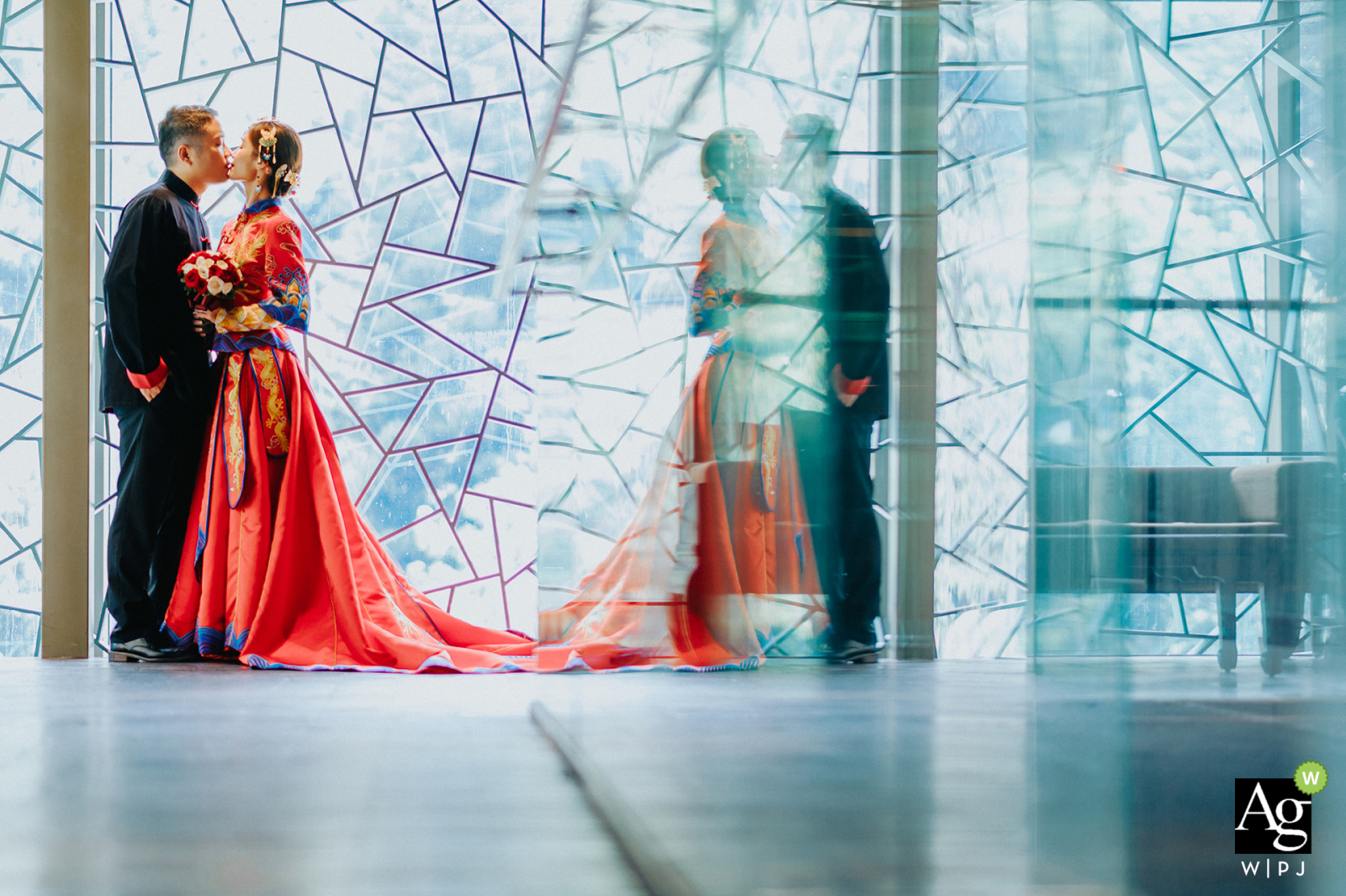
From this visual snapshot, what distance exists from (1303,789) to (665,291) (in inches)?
21.0

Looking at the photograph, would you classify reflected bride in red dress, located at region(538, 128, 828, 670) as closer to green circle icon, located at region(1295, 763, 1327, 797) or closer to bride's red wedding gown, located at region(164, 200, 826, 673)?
green circle icon, located at region(1295, 763, 1327, 797)

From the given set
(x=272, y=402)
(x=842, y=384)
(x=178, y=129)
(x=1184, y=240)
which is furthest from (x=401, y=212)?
(x=1184, y=240)

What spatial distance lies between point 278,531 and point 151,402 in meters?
0.46

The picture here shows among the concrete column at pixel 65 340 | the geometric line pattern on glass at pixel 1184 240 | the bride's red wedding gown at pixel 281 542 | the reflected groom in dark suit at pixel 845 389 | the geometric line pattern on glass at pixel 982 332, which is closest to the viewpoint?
the geometric line pattern on glass at pixel 1184 240

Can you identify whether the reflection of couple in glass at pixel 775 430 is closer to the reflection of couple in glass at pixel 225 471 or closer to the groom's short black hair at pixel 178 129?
the reflection of couple in glass at pixel 225 471

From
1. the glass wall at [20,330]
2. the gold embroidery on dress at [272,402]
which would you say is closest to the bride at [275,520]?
the gold embroidery on dress at [272,402]

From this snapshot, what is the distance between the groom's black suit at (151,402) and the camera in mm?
2525

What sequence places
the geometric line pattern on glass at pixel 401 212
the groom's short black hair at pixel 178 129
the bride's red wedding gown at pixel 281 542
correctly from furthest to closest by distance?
1. the geometric line pattern on glass at pixel 401 212
2. the groom's short black hair at pixel 178 129
3. the bride's red wedding gown at pixel 281 542

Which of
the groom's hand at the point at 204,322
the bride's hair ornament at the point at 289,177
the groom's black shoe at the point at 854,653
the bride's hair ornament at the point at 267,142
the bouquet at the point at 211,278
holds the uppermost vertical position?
the bride's hair ornament at the point at 267,142

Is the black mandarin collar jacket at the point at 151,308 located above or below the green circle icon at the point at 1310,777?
above

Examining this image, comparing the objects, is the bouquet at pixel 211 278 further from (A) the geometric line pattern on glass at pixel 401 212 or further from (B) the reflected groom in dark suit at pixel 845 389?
(B) the reflected groom in dark suit at pixel 845 389

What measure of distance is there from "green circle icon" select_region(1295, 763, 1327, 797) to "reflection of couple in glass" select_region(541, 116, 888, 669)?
26 cm

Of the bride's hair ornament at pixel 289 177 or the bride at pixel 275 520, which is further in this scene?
the bride's hair ornament at pixel 289 177

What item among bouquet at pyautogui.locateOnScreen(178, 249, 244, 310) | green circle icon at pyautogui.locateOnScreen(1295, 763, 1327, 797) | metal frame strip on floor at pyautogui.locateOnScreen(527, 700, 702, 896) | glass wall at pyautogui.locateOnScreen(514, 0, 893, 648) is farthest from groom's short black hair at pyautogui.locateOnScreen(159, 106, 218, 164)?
green circle icon at pyautogui.locateOnScreen(1295, 763, 1327, 797)
